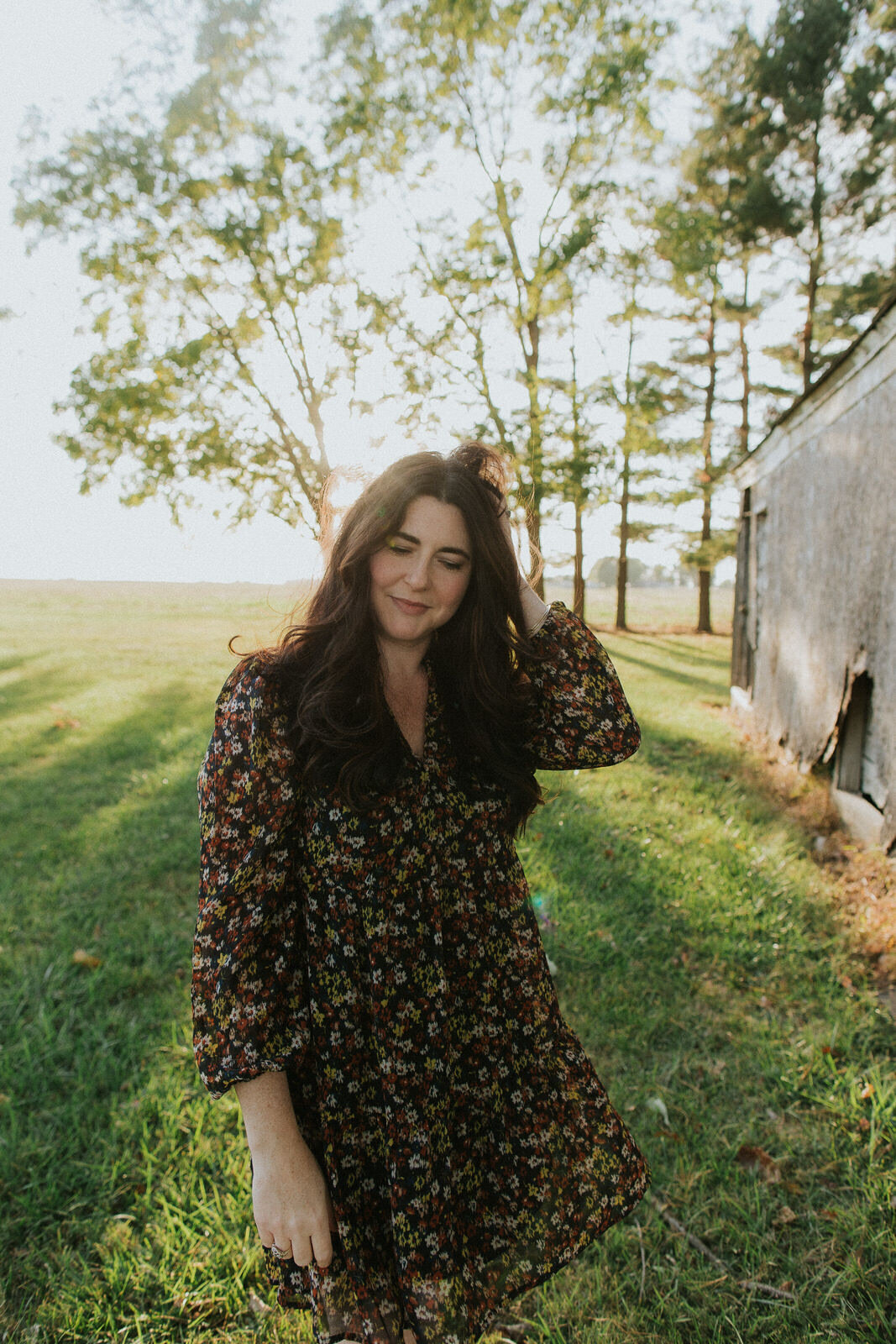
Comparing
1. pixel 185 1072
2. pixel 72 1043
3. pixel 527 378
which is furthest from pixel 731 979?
pixel 527 378

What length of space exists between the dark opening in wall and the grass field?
2.03 ft

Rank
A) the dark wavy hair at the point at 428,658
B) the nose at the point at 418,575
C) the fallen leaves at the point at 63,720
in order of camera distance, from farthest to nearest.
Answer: the fallen leaves at the point at 63,720 < the nose at the point at 418,575 < the dark wavy hair at the point at 428,658

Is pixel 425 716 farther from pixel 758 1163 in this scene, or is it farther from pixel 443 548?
pixel 758 1163

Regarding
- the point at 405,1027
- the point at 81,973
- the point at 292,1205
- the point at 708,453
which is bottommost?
the point at 81,973

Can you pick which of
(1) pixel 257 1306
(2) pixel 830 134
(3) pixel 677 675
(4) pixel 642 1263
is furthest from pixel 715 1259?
(2) pixel 830 134

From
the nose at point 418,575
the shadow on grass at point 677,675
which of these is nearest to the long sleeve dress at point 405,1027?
the nose at point 418,575

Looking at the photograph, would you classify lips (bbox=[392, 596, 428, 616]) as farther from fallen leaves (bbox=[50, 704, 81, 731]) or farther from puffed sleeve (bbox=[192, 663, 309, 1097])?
fallen leaves (bbox=[50, 704, 81, 731])

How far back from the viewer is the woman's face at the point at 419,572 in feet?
5.44

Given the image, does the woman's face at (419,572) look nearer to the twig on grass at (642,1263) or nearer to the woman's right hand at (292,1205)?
the woman's right hand at (292,1205)

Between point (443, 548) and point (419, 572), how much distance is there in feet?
0.31

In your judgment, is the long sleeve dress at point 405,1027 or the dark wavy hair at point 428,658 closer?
the long sleeve dress at point 405,1027

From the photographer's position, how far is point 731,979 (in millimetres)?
3789

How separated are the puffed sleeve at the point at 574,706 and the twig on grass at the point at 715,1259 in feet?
5.76

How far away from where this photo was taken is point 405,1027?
1.50m
